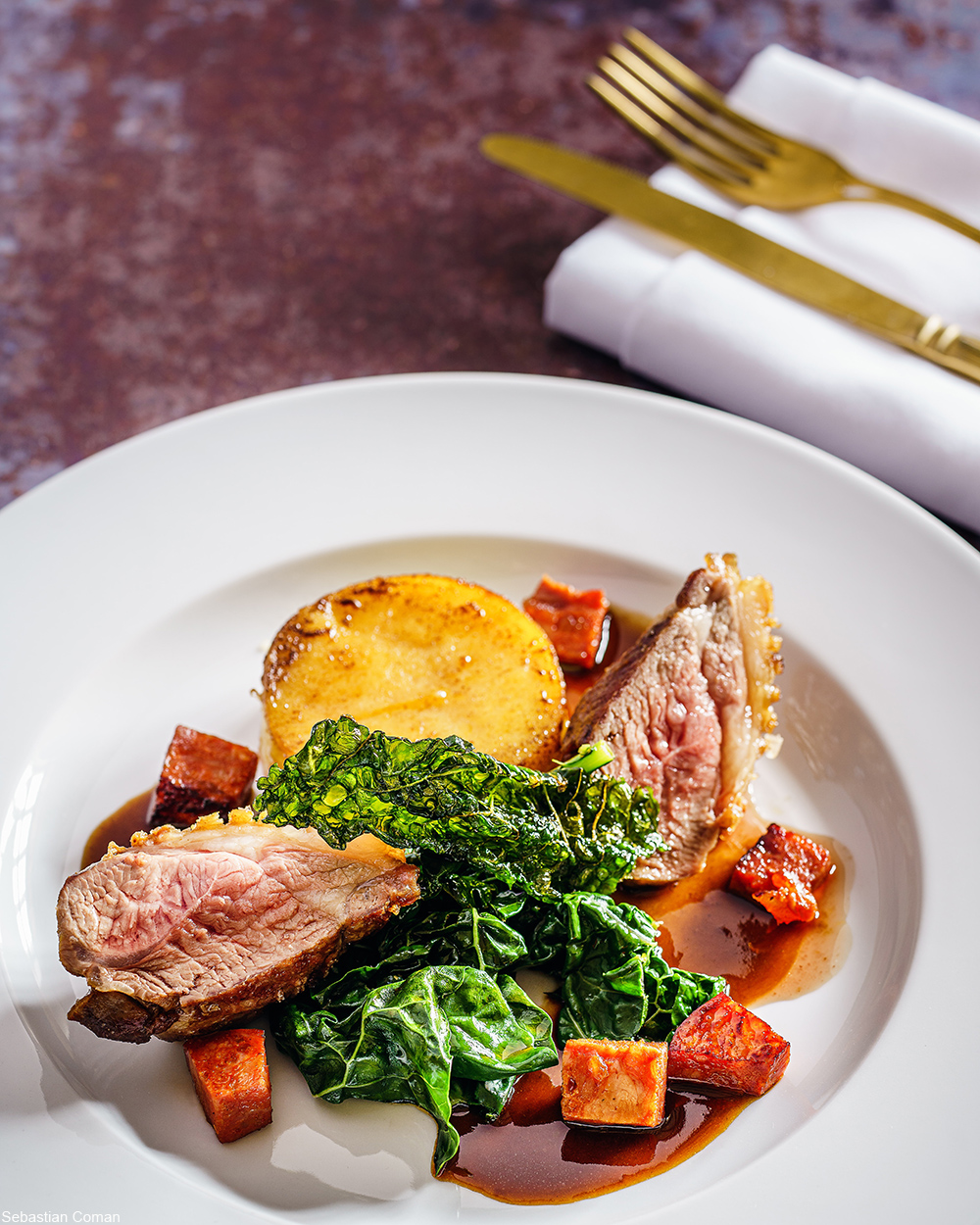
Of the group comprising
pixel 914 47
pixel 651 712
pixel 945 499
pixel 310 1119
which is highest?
pixel 914 47

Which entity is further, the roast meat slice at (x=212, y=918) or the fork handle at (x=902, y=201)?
the fork handle at (x=902, y=201)

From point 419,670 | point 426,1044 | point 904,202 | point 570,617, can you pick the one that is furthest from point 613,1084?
point 904,202

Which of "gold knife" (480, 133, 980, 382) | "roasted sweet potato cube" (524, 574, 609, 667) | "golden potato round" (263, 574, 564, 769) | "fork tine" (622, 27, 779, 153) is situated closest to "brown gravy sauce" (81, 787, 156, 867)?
"golden potato round" (263, 574, 564, 769)

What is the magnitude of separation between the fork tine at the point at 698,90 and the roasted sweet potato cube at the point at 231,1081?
4.43 metres

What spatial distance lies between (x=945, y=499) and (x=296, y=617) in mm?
2431

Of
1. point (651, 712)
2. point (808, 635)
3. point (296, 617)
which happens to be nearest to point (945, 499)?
point (808, 635)

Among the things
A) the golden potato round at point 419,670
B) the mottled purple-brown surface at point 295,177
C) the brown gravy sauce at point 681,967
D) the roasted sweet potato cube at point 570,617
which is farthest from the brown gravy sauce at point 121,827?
the mottled purple-brown surface at point 295,177

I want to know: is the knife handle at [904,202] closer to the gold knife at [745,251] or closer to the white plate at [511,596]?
the gold knife at [745,251]

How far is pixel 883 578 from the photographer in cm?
379

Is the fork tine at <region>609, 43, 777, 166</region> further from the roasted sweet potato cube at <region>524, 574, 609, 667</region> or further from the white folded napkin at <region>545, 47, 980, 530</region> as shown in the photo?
the roasted sweet potato cube at <region>524, 574, 609, 667</region>

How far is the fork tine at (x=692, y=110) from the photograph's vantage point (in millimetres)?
5195

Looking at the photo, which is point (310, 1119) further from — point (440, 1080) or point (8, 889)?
point (8, 889)

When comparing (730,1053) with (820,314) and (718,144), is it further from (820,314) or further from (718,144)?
(718,144)

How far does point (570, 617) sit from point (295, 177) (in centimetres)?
312
